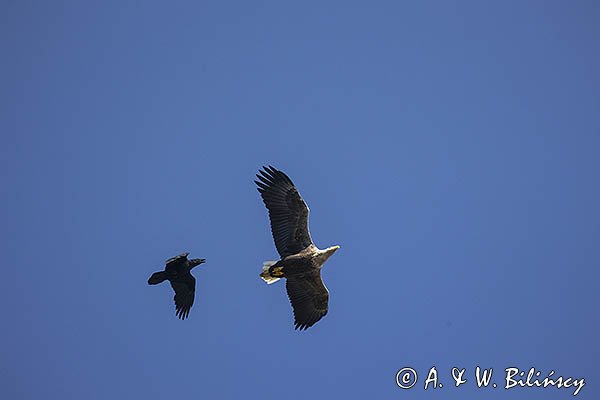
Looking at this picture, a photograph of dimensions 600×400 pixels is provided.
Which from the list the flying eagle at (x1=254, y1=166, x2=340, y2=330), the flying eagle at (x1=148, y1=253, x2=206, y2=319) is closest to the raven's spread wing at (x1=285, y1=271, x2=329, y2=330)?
the flying eagle at (x1=254, y1=166, x2=340, y2=330)

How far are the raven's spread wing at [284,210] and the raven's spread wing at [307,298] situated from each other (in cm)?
78

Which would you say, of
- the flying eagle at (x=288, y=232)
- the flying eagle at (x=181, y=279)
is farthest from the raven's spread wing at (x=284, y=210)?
the flying eagle at (x=181, y=279)

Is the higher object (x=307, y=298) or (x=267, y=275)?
(x=267, y=275)

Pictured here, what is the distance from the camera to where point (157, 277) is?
2217 centimetres

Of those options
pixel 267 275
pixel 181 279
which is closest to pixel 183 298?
pixel 181 279

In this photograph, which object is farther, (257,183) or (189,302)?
(189,302)

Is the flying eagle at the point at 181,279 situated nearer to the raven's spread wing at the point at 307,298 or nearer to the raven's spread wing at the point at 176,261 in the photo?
the raven's spread wing at the point at 176,261

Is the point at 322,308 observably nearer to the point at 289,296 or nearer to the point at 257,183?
the point at 289,296

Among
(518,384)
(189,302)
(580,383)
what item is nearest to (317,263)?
(189,302)

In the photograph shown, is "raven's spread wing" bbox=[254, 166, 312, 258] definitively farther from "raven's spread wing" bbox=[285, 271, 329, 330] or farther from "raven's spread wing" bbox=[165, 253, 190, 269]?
"raven's spread wing" bbox=[165, 253, 190, 269]

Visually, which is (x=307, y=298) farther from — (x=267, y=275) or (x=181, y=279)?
(x=181, y=279)

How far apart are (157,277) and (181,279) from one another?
40.3 inches

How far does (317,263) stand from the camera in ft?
71.1

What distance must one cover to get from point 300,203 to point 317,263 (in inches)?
53.9
